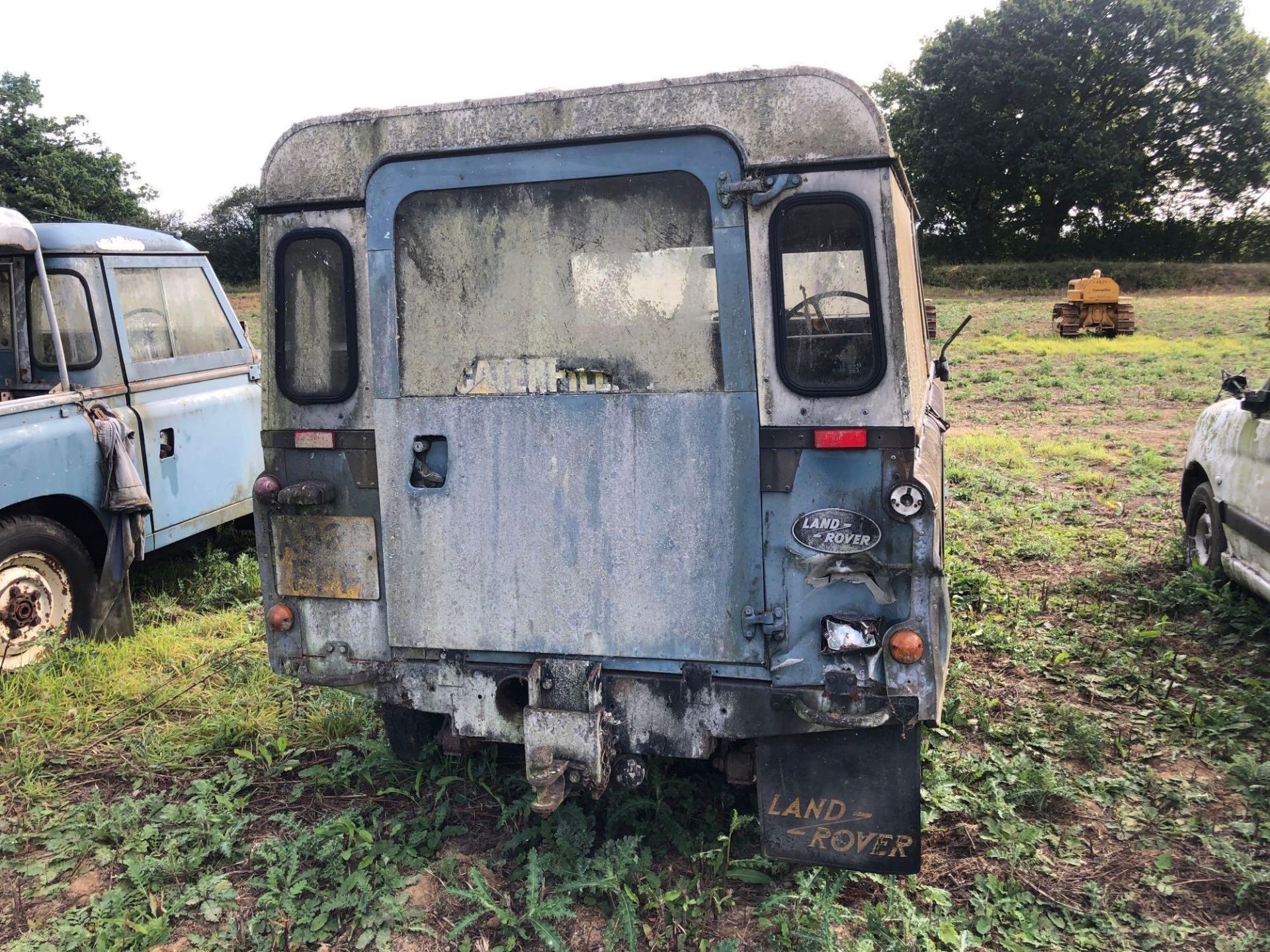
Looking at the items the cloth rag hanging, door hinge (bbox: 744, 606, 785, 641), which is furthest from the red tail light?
the cloth rag hanging

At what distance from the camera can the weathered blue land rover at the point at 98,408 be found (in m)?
5.37

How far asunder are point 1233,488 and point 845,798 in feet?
12.7

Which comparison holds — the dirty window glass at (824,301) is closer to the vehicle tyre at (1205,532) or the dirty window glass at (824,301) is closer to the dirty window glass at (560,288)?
the dirty window glass at (560,288)

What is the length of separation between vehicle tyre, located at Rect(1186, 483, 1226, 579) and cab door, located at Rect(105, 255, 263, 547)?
6.71m

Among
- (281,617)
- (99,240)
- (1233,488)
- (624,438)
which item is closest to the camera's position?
(624,438)

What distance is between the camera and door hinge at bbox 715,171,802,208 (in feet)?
9.59

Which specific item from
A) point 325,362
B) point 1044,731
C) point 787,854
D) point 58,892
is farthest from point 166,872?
point 1044,731

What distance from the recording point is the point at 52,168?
32.6 metres

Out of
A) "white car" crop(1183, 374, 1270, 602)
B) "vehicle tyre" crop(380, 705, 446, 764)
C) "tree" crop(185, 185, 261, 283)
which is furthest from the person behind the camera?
"tree" crop(185, 185, 261, 283)

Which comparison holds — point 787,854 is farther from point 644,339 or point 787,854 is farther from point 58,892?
point 58,892

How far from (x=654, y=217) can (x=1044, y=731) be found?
3.16 metres

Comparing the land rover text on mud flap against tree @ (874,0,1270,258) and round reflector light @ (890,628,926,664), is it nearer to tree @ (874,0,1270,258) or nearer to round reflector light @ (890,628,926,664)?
round reflector light @ (890,628,926,664)

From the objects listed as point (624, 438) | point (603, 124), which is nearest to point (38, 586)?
point (624, 438)

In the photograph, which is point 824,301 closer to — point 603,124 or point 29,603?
point 603,124
